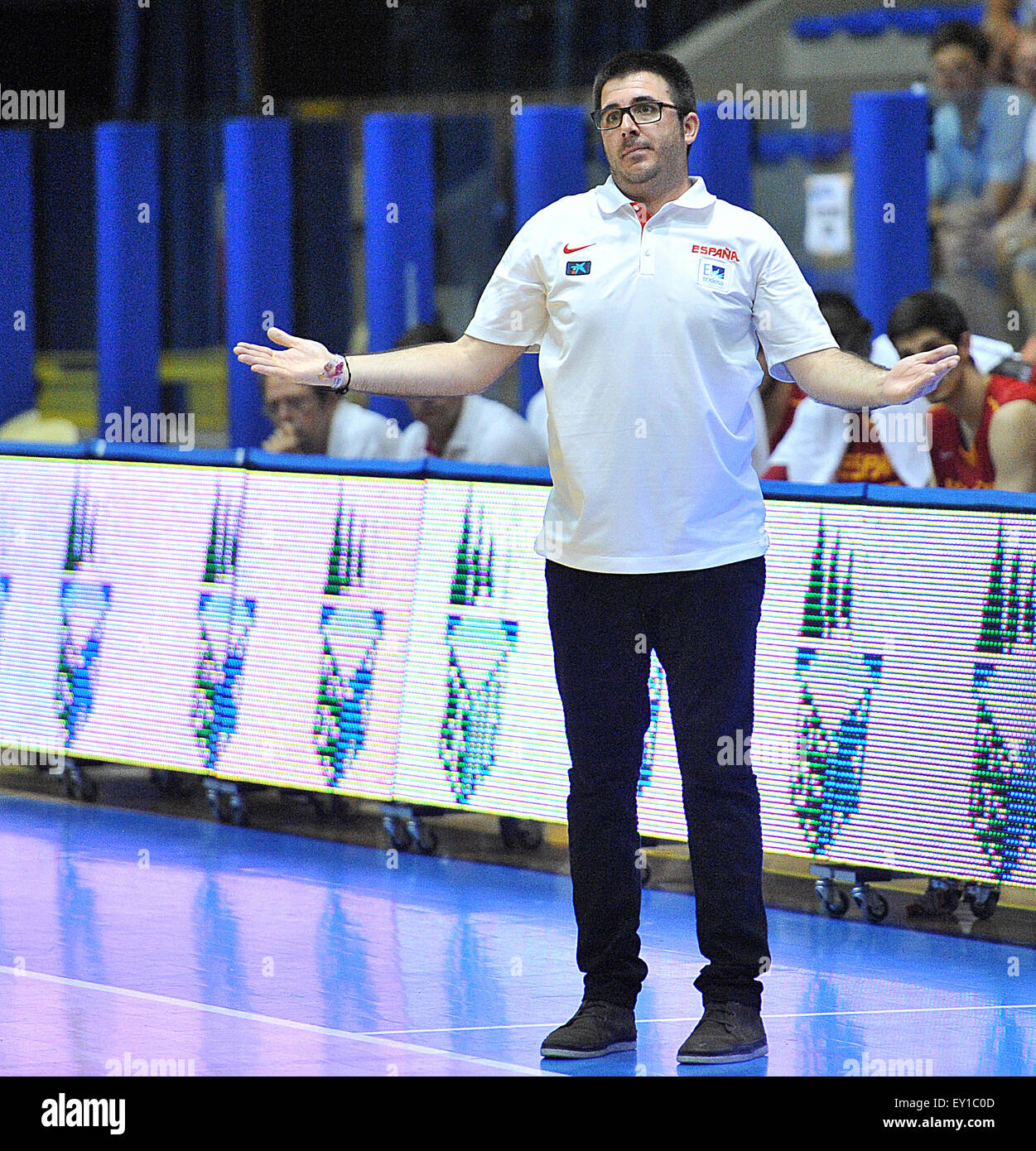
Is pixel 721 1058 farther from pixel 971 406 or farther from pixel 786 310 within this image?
pixel 971 406

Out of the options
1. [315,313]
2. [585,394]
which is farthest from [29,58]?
[585,394]

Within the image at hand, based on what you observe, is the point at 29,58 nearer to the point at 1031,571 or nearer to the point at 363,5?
the point at 363,5

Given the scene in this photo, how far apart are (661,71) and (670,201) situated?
31 centimetres

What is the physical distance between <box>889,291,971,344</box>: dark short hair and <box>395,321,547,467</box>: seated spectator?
2.09 m

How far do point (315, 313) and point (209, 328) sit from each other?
11.0m

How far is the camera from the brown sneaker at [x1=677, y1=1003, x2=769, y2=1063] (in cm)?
502

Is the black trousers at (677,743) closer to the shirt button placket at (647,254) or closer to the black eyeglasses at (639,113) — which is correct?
the shirt button placket at (647,254)

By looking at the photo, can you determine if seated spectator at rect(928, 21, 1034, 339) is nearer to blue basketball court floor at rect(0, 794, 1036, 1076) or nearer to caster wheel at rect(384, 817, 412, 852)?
caster wheel at rect(384, 817, 412, 852)

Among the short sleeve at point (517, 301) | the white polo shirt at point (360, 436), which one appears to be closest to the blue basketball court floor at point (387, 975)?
the short sleeve at point (517, 301)

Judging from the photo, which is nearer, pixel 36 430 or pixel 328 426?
pixel 328 426

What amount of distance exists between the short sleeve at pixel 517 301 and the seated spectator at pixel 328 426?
463cm

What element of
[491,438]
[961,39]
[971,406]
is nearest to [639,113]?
[971,406]

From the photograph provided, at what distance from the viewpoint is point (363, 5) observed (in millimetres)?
22234

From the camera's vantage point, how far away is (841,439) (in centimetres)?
899
